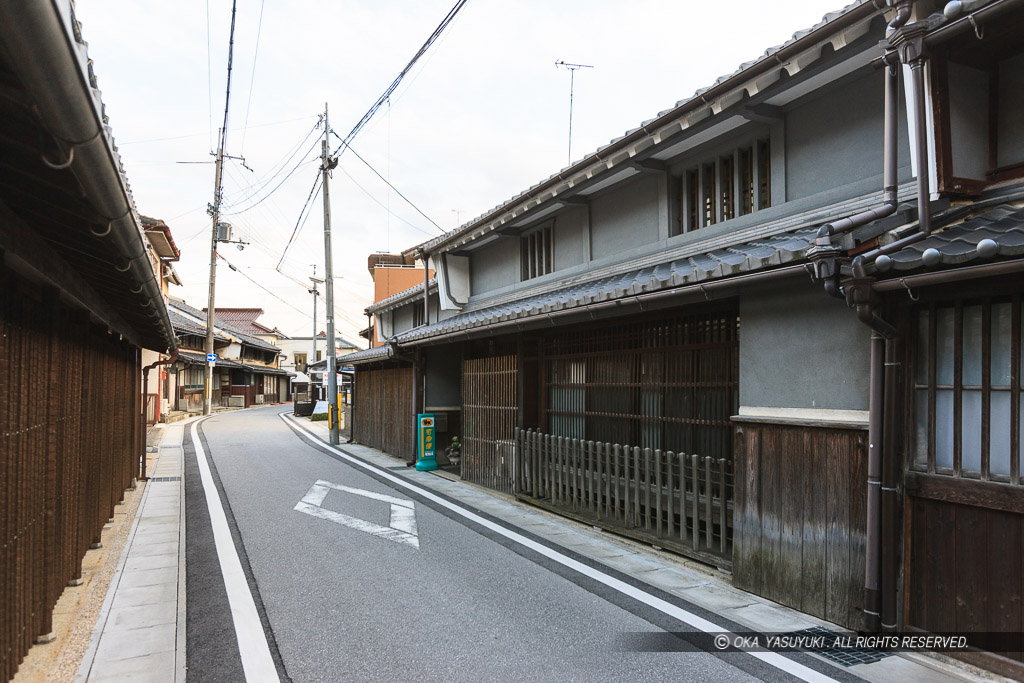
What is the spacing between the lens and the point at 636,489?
7812mm

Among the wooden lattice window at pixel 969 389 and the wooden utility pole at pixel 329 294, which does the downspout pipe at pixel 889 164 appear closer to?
the wooden lattice window at pixel 969 389

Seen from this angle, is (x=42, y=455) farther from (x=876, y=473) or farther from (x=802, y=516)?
(x=876, y=473)

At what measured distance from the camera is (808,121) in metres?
6.82

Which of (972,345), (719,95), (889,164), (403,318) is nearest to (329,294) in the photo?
(403,318)

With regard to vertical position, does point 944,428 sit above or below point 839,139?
below

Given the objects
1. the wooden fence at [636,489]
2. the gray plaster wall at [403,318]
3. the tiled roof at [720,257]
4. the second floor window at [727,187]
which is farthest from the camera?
the gray plaster wall at [403,318]

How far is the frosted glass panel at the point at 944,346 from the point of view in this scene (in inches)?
182

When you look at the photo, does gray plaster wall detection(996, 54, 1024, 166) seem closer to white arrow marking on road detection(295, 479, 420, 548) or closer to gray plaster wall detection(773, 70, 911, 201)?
gray plaster wall detection(773, 70, 911, 201)

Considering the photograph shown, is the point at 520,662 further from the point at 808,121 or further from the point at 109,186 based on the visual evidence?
the point at 808,121

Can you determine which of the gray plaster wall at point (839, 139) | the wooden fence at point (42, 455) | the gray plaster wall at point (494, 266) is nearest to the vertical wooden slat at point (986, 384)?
the gray plaster wall at point (839, 139)

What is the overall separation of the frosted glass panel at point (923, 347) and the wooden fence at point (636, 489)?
7.72 ft

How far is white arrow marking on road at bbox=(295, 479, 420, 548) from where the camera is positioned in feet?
27.4

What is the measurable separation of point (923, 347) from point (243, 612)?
246 inches

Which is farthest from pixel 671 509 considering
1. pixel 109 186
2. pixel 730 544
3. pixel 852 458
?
pixel 109 186
